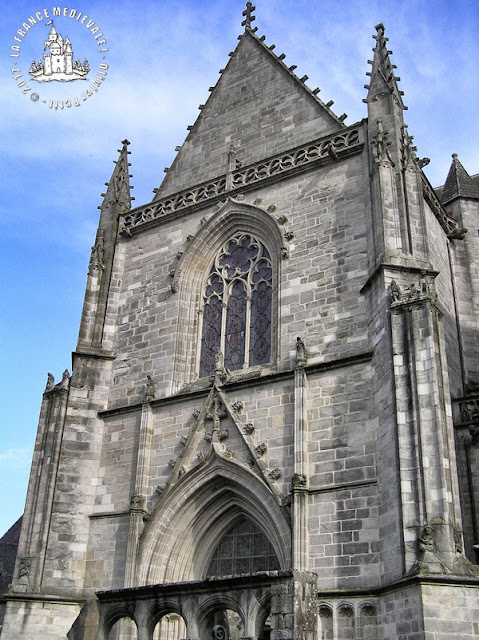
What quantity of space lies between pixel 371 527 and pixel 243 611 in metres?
3.24

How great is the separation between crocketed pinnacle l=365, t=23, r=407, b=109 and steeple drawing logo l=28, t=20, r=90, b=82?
635cm

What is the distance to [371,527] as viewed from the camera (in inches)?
427

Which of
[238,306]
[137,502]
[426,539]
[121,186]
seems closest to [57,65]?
[121,186]

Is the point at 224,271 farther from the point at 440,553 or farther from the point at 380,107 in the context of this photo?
the point at 440,553

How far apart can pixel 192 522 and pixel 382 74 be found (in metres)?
9.07

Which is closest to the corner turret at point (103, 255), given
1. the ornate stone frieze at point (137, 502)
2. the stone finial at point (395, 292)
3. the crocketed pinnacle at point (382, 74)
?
the ornate stone frieze at point (137, 502)

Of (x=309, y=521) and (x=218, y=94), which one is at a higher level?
(x=218, y=94)

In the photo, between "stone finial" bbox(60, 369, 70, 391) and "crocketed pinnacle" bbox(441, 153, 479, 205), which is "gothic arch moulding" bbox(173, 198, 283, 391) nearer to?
"stone finial" bbox(60, 369, 70, 391)

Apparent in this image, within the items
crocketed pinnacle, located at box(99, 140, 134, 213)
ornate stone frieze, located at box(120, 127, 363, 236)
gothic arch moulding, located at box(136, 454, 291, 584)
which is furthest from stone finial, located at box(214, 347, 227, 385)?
crocketed pinnacle, located at box(99, 140, 134, 213)

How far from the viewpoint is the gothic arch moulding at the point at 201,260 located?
48.6 feet

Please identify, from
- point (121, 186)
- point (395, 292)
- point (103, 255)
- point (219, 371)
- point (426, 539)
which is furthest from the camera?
point (121, 186)

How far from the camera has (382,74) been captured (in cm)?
1449

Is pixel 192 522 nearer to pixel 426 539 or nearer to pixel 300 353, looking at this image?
pixel 300 353

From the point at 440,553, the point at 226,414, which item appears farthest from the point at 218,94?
the point at 440,553
